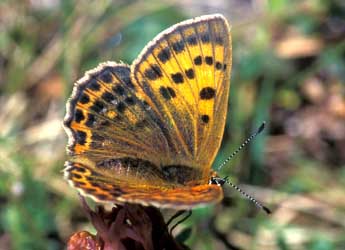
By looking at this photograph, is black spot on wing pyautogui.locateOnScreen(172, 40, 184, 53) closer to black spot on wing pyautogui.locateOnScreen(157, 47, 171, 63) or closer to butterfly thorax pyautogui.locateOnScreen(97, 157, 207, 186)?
black spot on wing pyautogui.locateOnScreen(157, 47, 171, 63)

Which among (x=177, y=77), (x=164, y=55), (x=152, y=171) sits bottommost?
(x=152, y=171)

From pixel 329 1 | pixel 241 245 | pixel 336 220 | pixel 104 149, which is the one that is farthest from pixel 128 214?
pixel 329 1

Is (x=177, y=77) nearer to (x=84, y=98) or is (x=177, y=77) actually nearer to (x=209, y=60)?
(x=209, y=60)

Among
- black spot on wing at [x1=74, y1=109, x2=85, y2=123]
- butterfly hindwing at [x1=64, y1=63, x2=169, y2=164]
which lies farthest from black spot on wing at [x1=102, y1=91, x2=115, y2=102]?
black spot on wing at [x1=74, y1=109, x2=85, y2=123]

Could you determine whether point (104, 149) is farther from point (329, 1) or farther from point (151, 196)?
point (329, 1)

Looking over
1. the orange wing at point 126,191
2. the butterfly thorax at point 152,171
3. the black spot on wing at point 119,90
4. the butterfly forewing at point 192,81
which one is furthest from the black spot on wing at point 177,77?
the orange wing at point 126,191

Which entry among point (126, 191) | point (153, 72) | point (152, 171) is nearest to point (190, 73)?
point (153, 72)

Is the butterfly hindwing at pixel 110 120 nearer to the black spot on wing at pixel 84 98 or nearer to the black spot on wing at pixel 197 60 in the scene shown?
the black spot on wing at pixel 84 98
